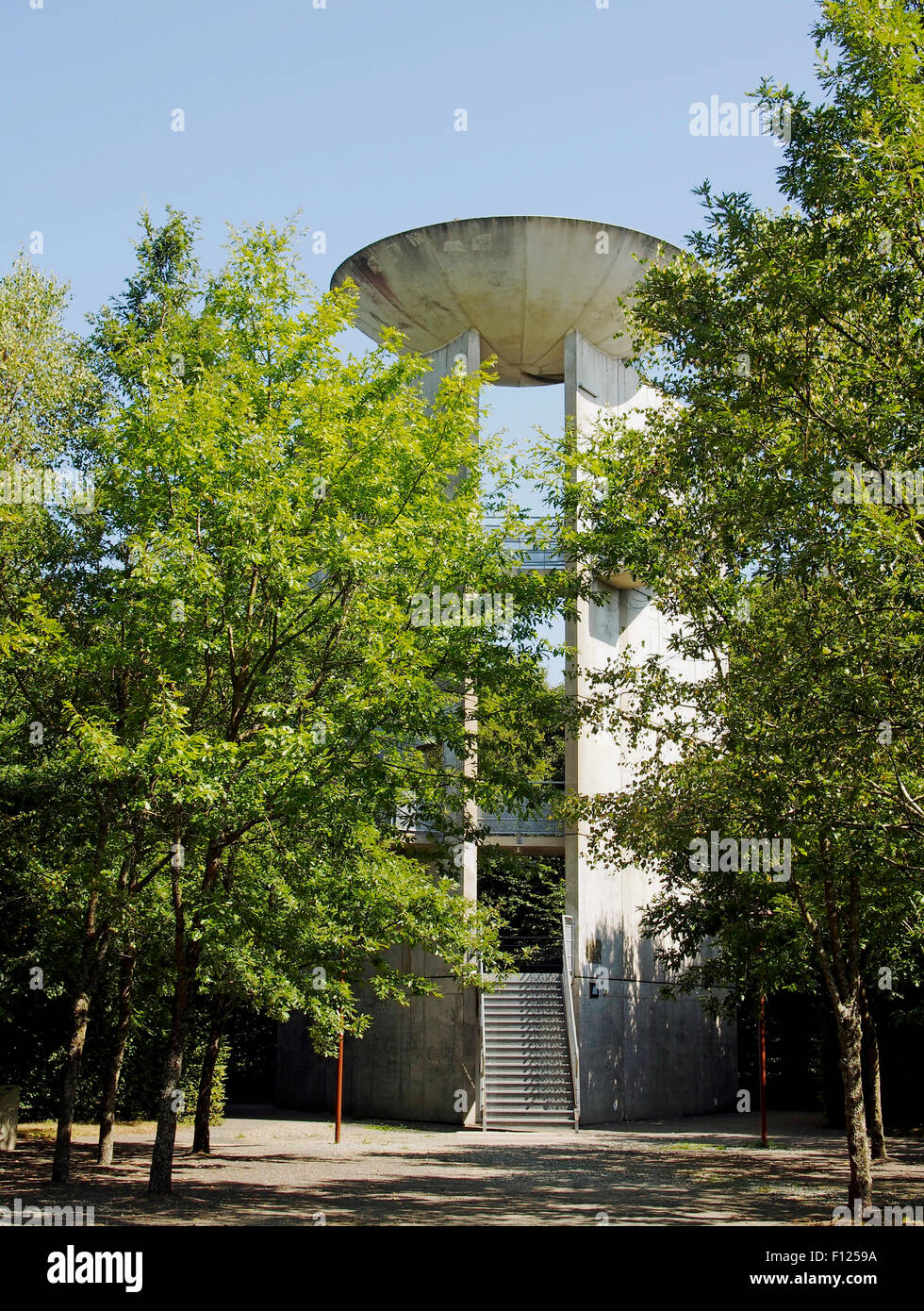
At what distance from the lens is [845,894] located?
1356 cm

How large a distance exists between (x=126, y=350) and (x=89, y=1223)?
9612 mm

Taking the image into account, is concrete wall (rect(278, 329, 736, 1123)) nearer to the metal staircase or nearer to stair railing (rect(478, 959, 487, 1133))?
stair railing (rect(478, 959, 487, 1133))

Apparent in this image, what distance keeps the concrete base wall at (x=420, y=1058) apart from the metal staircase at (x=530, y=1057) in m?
0.46

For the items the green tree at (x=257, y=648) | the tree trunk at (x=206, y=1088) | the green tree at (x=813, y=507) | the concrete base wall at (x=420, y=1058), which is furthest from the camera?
the concrete base wall at (x=420, y=1058)

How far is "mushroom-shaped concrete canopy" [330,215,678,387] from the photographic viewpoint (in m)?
27.8

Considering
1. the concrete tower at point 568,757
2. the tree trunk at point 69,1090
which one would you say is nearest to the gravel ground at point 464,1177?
the tree trunk at point 69,1090

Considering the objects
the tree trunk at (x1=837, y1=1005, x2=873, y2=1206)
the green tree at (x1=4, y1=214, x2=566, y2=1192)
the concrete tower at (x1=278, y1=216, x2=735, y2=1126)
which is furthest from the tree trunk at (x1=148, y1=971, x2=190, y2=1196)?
the concrete tower at (x1=278, y1=216, x2=735, y2=1126)

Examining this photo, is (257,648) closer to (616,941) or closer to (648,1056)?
(616,941)

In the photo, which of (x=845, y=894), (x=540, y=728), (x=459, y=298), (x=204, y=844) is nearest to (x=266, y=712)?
(x=204, y=844)

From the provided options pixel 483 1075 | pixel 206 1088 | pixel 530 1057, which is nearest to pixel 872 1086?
pixel 530 1057

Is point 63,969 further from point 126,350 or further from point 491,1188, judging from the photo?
point 126,350

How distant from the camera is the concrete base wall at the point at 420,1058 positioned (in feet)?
82.0

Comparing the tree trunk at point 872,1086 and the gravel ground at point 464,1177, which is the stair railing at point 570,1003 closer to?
the gravel ground at point 464,1177

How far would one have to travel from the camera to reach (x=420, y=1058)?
85.8 feet
